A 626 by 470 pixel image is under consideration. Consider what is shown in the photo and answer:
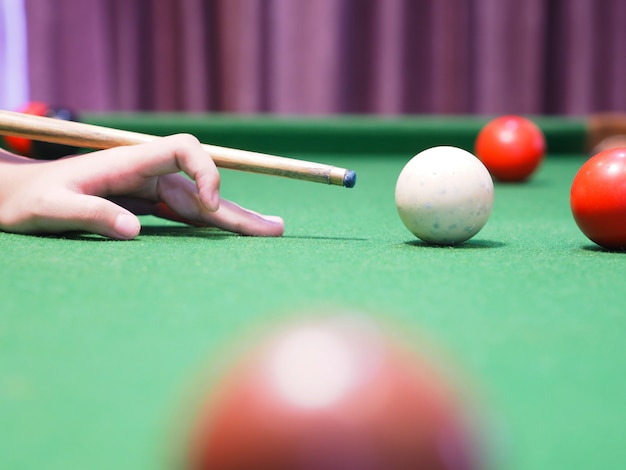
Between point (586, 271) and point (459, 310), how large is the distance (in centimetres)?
42

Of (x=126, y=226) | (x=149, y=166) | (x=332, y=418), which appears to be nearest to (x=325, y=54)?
(x=149, y=166)

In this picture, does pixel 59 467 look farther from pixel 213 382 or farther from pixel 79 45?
pixel 79 45

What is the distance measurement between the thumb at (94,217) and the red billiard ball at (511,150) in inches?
77.7

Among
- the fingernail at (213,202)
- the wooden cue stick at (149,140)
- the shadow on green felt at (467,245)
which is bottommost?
the shadow on green felt at (467,245)

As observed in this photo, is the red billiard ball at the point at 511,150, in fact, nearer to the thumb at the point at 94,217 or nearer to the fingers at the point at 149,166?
the fingers at the point at 149,166

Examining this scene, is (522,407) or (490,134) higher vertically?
(522,407)

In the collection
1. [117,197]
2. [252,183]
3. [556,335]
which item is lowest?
[252,183]

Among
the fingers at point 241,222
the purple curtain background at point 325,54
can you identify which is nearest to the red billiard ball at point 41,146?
the fingers at point 241,222

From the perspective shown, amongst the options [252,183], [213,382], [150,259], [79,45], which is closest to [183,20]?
[79,45]

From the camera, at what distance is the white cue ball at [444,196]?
1.62 m

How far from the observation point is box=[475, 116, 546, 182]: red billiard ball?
3.26 metres

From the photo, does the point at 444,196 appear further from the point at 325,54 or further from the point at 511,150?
the point at 325,54

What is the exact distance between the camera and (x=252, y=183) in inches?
126

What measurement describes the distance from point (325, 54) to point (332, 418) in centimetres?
535
